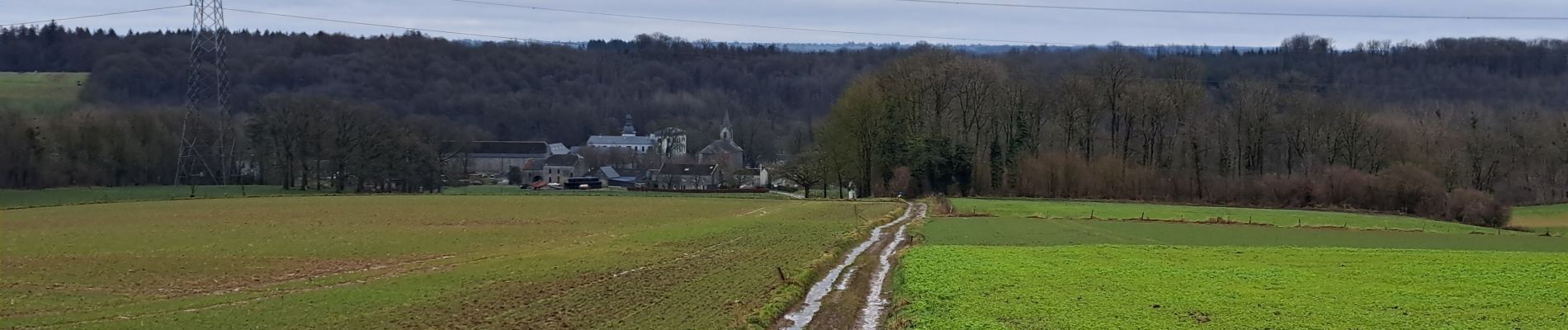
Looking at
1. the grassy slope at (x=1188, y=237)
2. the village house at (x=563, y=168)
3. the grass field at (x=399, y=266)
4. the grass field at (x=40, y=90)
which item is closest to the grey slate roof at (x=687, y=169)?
the village house at (x=563, y=168)

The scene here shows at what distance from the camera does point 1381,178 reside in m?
63.1

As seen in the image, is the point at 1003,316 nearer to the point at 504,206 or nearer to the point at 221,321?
the point at 221,321

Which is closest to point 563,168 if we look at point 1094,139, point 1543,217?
point 1094,139

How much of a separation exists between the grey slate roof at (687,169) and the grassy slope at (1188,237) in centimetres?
7734

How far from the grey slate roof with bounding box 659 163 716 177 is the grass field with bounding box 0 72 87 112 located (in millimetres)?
58034

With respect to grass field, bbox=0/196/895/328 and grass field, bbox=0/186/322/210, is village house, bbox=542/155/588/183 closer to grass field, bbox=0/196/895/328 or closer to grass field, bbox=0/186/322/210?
grass field, bbox=0/186/322/210

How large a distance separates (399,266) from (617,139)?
491 ft

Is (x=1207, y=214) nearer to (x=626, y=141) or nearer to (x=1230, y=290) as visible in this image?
(x=1230, y=290)

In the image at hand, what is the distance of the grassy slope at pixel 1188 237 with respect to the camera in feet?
115

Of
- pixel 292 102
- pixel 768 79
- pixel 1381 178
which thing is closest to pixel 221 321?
pixel 1381 178

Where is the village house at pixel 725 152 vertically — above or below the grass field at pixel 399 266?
above

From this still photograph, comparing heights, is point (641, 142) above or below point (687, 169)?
above

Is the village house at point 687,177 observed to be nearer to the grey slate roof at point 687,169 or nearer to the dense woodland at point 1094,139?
the grey slate roof at point 687,169

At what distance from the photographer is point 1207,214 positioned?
52844 mm
